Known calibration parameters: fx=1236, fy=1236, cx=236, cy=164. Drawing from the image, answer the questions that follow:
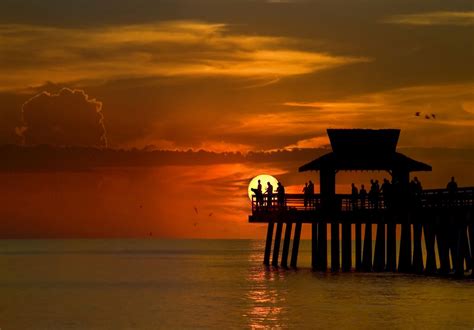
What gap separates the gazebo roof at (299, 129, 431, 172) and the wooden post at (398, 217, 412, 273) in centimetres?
539

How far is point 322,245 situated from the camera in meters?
70.2

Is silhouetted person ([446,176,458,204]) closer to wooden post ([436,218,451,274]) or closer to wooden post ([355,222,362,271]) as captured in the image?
wooden post ([436,218,451,274])

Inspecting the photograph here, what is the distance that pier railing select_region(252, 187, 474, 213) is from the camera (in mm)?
55656

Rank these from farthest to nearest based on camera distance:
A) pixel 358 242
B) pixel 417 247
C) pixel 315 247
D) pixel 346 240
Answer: pixel 315 247, pixel 358 242, pixel 346 240, pixel 417 247

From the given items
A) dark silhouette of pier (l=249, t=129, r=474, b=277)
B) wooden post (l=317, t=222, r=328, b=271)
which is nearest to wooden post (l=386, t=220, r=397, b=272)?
dark silhouette of pier (l=249, t=129, r=474, b=277)

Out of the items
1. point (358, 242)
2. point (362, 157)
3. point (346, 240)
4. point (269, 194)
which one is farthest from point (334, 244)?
point (269, 194)

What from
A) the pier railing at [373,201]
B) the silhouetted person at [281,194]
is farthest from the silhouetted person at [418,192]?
the silhouetted person at [281,194]

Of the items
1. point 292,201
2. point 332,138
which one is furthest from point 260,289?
point 332,138

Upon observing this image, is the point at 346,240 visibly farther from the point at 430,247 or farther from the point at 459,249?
the point at 459,249

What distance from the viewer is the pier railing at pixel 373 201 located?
183ft

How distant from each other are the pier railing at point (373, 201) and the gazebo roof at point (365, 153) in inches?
82.2

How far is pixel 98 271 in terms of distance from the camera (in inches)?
4065

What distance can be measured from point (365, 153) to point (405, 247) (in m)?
6.47

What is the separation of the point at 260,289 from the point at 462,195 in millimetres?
18271
